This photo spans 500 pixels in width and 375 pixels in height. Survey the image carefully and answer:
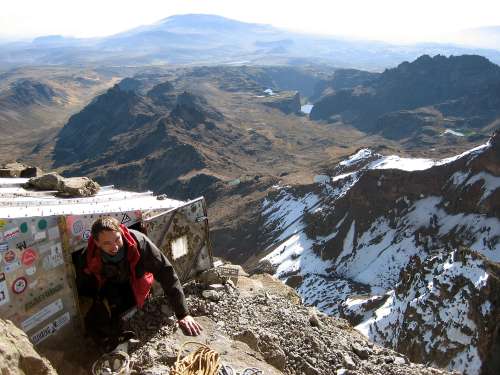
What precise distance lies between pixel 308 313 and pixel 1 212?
5867mm

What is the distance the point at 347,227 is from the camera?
1772 inches

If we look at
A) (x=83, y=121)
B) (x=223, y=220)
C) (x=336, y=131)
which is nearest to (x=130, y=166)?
(x=223, y=220)

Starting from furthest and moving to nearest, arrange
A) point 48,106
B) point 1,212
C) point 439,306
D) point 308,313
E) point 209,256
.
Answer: point 48,106, point 439,306, point 308,313, point 209,256, point 1,212

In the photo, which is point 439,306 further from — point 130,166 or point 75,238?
point 130,166

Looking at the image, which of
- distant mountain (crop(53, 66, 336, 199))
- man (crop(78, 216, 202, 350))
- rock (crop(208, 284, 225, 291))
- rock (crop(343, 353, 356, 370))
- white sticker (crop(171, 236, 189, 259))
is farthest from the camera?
distant mountain (crop(53, 66, 336, 199))

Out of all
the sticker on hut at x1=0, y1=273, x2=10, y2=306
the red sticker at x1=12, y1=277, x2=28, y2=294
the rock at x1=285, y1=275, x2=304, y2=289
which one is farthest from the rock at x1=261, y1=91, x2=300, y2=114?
the sticker on hut at x1=0, y1=273, x2=10, y2=306

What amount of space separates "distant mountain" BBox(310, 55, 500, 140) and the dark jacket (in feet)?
371

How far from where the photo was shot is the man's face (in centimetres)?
532

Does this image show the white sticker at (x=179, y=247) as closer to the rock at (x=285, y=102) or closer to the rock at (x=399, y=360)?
the rock at (x=399, y=360)

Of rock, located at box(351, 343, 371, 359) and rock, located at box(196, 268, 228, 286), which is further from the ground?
rock, located at box(196, 268, 228, 286)

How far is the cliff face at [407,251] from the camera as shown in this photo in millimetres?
20922

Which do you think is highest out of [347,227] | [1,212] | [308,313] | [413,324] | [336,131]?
[1,212]

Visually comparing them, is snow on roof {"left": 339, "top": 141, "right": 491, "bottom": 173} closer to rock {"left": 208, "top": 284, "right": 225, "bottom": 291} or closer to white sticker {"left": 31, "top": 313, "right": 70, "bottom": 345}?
rock {"left": 208, "top": 284, "right": 225, "bottom": 291}

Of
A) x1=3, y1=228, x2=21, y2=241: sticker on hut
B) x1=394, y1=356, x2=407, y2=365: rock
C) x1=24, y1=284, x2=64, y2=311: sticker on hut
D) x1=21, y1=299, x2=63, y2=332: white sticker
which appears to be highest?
x1=3, y1=228, x2=21, y2=241: sticker on hut
